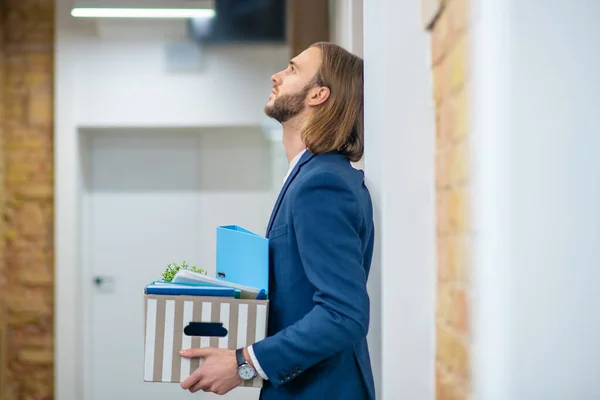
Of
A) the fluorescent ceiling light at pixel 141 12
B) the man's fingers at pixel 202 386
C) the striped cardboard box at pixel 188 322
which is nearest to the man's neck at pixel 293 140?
the striped cardboard box at pixel 188 322

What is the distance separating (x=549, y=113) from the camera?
93 cm

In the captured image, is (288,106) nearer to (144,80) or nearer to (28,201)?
(144,80)

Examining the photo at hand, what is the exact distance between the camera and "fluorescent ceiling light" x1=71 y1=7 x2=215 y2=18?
13.5ft

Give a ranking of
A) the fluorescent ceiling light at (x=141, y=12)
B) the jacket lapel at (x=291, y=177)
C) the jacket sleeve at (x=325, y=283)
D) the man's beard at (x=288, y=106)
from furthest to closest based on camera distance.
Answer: the fluorescent ceiling light at (x=141, y=12)
the man's beard at (x=288, y=106)
the jacket lapel at (x=291, y=177)
the jacket sleeve at (x=325, y=283)

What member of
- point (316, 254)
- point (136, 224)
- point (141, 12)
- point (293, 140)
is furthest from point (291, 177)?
point (136, 224)

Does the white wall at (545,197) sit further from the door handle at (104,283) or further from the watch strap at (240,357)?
the door handle at (104,283)

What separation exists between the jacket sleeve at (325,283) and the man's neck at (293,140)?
0.28 metres

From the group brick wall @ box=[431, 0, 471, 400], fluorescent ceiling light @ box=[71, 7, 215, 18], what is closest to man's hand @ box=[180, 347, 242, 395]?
brick wall @ box=[431, 0, 471, 400]

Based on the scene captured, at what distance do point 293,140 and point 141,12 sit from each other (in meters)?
2.72

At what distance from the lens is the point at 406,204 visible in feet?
4.57

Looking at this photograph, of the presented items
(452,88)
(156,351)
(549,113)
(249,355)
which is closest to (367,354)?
(249,355)

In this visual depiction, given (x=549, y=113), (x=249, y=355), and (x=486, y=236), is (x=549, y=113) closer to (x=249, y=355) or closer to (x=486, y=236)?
(x=486, y=236)

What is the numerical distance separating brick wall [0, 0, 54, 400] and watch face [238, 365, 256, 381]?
3.53 metres

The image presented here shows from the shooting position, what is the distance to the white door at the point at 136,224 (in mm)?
4625
